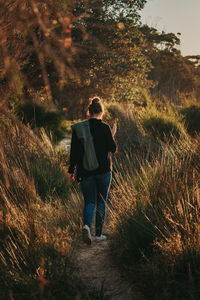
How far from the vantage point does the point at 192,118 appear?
33.9 ft

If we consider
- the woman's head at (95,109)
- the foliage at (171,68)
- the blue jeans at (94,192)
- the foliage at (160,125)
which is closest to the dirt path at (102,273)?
the blue jeans at (94,192)

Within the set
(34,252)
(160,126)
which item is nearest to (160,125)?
(160,126)

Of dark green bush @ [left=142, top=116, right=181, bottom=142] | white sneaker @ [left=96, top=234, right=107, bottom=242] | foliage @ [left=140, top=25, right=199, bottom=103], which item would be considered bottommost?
white sneaker @ [left=96, top=234, right=107, bottom=242]

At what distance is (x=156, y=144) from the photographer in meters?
7.72

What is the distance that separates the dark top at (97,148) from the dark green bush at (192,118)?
650 centimetres

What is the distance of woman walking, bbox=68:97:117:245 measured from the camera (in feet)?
12.3

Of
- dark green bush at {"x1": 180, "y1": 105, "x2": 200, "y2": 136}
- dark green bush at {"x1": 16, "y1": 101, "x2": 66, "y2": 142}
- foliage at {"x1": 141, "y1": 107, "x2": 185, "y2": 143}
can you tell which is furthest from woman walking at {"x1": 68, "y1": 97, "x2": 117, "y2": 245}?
dark green bush at {"x1": 180, "y1": 105, "x2": 200, "y2": 136}

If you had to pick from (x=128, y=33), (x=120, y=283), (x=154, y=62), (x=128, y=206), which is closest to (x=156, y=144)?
(x=128, y=206)

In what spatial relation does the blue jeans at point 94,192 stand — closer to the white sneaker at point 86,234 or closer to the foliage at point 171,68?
the white sneaker at point 86,234

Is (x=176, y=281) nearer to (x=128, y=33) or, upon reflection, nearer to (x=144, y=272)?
(x=144, y=272)

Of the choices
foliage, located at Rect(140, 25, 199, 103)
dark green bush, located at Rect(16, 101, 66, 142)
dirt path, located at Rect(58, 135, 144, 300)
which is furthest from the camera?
foliage, located at Rect(140, 25, 199, 103)

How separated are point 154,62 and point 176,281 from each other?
25334 millimetres

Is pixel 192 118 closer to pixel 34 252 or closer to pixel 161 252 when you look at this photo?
pixel 161 252

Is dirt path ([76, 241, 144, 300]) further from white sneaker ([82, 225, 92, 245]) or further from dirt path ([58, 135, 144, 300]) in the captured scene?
white sneaker ([82, 225, 92, 245])
